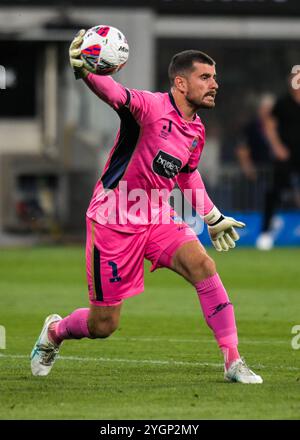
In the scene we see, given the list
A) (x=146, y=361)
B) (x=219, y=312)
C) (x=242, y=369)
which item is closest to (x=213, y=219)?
(x=219, y=312)

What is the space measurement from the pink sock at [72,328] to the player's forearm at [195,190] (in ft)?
3.77

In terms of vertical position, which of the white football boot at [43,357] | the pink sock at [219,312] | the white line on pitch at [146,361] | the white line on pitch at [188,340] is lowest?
the white line on pitch at [188,340]

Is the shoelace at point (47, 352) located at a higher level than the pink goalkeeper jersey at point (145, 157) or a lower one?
lower

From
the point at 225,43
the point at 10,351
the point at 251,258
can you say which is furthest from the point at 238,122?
the point at 10,351

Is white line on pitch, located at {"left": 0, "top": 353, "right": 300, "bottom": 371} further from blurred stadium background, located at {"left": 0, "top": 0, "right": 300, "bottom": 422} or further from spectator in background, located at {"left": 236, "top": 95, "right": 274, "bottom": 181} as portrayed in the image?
spectator in background, located at {"left": 236, "top": 95, "right": 274, "bottom": 181}

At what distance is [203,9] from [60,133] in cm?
376

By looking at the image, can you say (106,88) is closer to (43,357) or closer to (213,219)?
(213,219)

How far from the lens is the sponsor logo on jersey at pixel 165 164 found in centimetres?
884

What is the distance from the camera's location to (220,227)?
957 cm

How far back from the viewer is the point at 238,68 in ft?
107

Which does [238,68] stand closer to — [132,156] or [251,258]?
[251,258]

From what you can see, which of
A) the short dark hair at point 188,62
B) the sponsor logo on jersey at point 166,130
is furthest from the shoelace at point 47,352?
the short dark hair at point 188,62

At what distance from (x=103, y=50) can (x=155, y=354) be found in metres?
2.98

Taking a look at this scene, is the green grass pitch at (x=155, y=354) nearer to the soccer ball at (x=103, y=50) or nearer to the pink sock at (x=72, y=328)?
the pink sock at (x=72, y=328)
